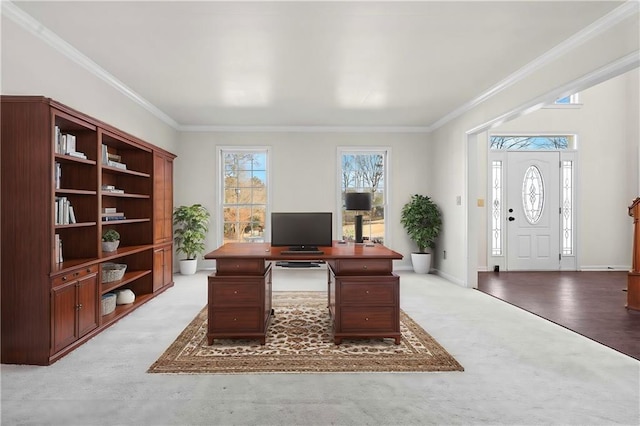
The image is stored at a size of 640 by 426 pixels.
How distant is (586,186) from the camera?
7.08 metres

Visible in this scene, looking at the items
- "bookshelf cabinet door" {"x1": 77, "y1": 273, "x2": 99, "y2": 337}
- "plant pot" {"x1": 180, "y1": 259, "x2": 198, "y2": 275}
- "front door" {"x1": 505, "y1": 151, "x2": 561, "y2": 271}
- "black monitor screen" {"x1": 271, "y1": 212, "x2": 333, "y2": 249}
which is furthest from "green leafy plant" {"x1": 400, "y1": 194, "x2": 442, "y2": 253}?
"bookshelf cabinet door" {"x1": 77, "y1": 273, "x2": 99, "y2": 337}

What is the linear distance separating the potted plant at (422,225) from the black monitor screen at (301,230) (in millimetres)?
3431

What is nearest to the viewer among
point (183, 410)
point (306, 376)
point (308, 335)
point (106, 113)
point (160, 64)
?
point (183, 410)

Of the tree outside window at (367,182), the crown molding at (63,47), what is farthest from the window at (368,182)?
the crown molding at (63,47)

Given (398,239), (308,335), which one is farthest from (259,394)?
(398,239)

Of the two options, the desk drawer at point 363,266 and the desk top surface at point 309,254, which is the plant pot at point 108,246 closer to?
the desk top surface at point 309,254

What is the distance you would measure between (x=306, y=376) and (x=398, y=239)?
16.0ft

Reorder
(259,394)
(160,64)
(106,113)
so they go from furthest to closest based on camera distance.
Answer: (106,113), (160,64), (259,394)

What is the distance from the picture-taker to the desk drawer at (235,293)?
313cm

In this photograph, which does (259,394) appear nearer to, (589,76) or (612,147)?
(589,76)

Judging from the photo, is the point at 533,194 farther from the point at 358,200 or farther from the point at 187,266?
the point at 187,266

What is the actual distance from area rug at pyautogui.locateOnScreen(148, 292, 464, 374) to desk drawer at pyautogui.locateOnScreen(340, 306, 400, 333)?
151mm

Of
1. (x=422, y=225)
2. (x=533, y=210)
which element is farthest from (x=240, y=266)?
(x=533, y=210)

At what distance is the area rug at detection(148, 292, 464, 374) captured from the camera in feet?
8.89
